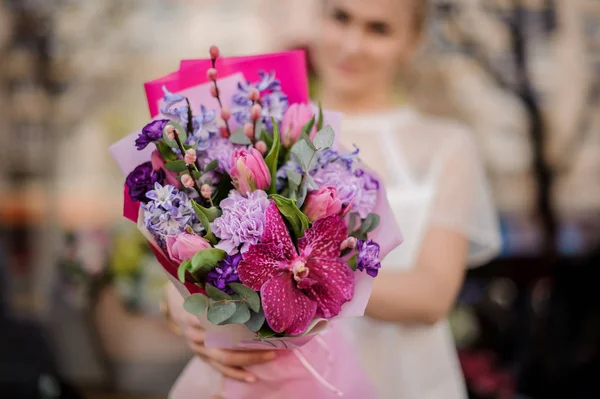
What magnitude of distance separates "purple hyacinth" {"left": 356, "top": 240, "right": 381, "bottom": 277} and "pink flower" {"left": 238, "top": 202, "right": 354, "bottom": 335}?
27 mm

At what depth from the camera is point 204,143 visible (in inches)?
39.4

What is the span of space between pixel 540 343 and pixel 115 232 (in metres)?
1.99

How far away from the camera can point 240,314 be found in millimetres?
915

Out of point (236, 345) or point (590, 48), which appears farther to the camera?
point (590, 48)

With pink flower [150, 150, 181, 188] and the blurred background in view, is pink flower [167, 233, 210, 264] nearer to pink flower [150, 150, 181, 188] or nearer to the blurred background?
pink flower [150, 150, 181, 188]

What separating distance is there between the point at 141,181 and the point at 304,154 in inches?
8.7

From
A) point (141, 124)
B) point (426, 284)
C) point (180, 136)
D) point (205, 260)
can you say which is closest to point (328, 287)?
point (205, 260)

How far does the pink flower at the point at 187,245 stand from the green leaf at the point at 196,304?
0.05 metres

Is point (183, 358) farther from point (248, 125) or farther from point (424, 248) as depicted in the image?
point (248, 125)

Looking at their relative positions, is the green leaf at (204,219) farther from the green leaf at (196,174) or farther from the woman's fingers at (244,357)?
the woman's fingers at (244,357)

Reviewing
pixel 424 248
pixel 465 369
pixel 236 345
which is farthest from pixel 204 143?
pixel 465 369

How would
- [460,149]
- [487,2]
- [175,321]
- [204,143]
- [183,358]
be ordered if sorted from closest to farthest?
[204,143] → [175,321] → [460,149] → [183,358] → [487,2]

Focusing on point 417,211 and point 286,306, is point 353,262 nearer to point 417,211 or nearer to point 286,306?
point 286,306

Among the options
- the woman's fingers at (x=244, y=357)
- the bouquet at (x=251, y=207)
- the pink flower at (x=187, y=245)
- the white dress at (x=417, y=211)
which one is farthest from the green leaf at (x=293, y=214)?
the white dress at (x=417, y=211)
